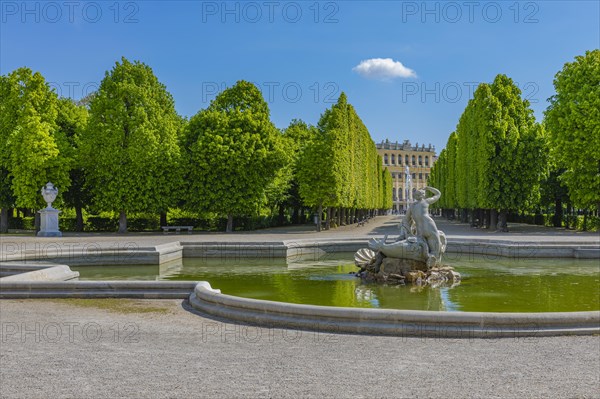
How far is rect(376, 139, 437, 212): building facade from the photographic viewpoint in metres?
153

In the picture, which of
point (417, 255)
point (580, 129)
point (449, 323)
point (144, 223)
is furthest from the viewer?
point (144, 223)

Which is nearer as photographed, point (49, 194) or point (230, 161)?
point (49, 194)

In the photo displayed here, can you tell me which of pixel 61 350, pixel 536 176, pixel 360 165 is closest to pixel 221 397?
pixel 61 350

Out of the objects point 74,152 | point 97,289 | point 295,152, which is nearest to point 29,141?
point 74,152

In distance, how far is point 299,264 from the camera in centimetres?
1989

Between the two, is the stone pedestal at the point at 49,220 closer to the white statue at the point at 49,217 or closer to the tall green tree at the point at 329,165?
the white statue at the point at 49,217

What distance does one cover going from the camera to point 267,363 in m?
6.78

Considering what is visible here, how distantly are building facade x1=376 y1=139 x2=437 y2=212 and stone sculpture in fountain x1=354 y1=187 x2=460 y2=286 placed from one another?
136 m

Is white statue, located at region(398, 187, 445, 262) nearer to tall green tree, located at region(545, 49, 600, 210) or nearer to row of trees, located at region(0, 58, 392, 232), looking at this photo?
row of trees, located at region(0, 58, 392, 232)

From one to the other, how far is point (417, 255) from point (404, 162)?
144 meters

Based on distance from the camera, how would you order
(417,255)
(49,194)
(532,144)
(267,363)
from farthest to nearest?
(532,144) < (49,194) < (417,255) < (267,363)

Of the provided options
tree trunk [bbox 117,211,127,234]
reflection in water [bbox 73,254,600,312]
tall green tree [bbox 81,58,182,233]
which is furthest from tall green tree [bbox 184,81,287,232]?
reflection in water [bbox 73,254,600,312]

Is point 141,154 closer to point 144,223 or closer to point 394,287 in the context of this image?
point 144,223

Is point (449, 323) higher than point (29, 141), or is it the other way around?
point (29, 141)
